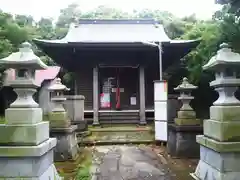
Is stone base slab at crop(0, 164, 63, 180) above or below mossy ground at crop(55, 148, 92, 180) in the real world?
above

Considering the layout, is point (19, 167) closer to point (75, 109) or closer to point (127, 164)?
point (127, 164)

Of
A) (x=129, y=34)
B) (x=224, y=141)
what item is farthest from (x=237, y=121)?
(x=129, y=34)

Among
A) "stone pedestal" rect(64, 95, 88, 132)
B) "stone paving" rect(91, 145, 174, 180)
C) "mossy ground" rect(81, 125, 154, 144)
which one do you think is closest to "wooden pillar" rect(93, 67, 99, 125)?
"mossy ground" rect(81, 125, 154, 144)

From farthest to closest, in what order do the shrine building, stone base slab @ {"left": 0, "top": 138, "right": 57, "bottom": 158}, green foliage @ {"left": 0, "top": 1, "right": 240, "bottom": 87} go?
the shrine building
green foliage @ {"left": 0, "top": 1, "right": 240, "bottom": 87}
stone base slab @ {"left": 0, "top": 138, "right": 57, "bottom": 158}

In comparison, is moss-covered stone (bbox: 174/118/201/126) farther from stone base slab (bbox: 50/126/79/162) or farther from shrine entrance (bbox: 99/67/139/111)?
shrine entrance (bbox: 99/67/139/111)

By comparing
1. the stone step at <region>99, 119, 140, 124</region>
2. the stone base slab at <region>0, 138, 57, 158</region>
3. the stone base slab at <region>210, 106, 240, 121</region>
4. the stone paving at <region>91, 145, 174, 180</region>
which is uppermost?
the stone base slab at <region>210, 106, 240, 121</region>

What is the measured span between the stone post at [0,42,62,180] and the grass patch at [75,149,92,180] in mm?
1672

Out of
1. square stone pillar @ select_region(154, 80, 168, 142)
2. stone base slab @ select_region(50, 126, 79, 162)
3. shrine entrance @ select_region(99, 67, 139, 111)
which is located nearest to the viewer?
stone base slab @ select_region(50, 126, 79, 162)

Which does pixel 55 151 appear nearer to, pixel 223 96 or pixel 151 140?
pixel 151 140

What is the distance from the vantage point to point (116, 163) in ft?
25.2

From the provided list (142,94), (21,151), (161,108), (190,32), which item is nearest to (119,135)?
(161,108)

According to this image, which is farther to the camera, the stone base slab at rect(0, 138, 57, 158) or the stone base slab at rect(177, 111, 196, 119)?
the stone base slab at rect(177, 111, 196, 119)

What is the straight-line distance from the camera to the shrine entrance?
17203 mm

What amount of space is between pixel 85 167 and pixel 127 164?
42.4 inches
